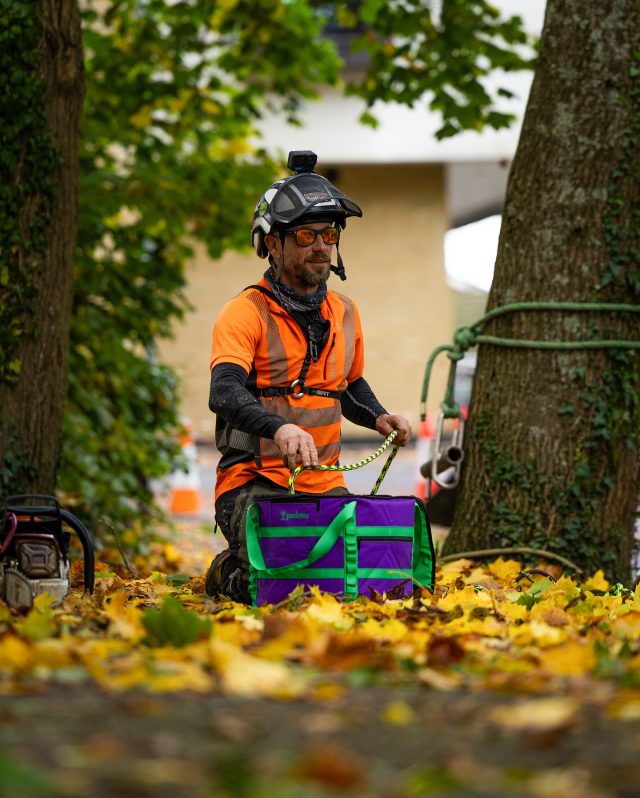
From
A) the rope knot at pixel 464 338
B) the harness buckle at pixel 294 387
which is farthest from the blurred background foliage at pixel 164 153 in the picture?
the harness buckle at pixel 294 387

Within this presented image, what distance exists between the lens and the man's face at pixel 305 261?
16.0ft

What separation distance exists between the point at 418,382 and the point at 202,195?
16.1 m

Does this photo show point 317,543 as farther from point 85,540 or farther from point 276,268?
point 276,268

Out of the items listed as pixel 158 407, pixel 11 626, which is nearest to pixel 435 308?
pixel 158 407

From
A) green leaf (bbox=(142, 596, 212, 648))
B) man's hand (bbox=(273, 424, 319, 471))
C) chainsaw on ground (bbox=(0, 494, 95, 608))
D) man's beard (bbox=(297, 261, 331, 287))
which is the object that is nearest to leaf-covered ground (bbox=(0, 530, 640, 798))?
green leaf (bbox=(142, 596, 212, 648))

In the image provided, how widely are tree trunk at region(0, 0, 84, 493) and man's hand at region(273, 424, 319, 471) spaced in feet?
5.43

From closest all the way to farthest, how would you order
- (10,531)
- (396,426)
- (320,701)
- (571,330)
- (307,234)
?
(320,701), (10,531), (307,234), (396,426), (571,330)

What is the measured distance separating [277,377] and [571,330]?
1451 millimetres

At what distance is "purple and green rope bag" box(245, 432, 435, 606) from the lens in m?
4.50

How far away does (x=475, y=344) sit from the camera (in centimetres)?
597

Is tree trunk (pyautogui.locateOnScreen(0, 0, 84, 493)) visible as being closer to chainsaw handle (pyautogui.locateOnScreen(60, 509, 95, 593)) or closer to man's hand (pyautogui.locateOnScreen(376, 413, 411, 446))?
chainsaw handle (pyautogui.locateOnScreen(60, 509, 95, 593))

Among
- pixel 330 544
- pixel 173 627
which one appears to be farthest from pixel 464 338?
pixel 173 627

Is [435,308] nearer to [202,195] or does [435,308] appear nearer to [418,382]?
[418,382]

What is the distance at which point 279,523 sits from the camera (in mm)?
4543
